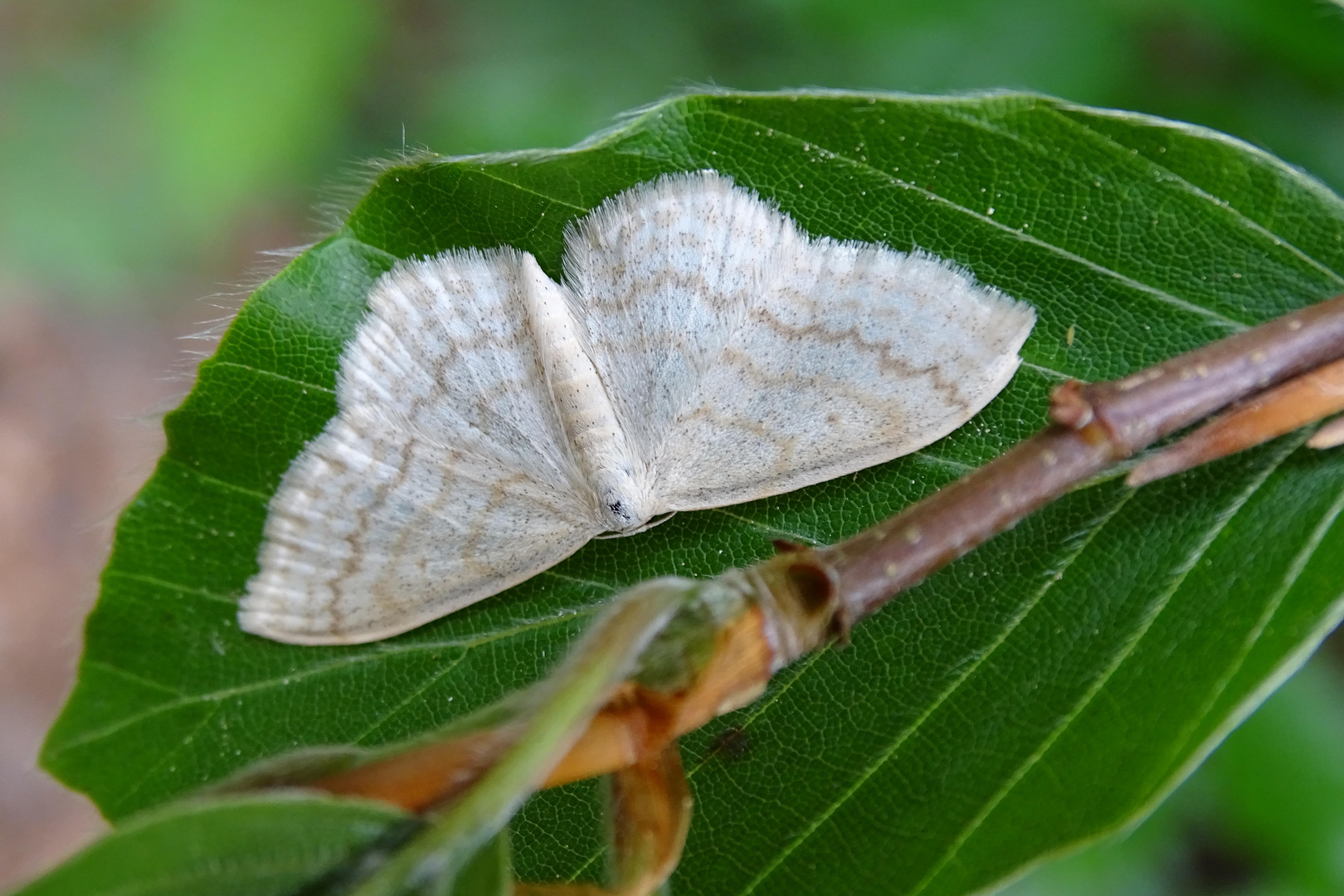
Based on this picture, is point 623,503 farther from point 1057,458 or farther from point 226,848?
point 226,848

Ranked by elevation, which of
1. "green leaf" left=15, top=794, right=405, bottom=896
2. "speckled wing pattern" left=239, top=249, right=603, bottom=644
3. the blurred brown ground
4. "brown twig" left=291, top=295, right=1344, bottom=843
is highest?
"brown twig" left=291, top=295, right=1344, bottom=843

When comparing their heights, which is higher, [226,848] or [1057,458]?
[1057,458]

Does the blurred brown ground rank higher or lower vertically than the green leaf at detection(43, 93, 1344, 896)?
lower

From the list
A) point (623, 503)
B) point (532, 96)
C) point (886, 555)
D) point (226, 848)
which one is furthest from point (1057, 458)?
point (532, 96)

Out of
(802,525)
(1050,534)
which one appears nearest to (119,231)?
(802,525)

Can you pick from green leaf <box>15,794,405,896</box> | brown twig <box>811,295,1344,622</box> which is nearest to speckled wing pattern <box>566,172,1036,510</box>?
brown twig <box>811,295,1344,622</box>

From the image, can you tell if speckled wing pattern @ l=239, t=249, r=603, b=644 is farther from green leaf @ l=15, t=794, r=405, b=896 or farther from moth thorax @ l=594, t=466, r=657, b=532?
green leaf @ l=15, t=794, r=405, b=896
